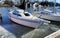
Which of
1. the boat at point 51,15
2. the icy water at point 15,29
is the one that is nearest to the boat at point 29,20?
the icy water at point 15,29

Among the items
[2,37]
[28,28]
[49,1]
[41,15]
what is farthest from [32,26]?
[49,1]

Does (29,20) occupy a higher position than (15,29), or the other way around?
(29,20)

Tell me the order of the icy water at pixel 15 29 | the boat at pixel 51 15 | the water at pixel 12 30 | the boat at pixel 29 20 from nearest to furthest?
the water at pixel 12 30 < the icy water at pixel 15 29 < the boat at pixel 29 20 < the boat at pixel 51 15

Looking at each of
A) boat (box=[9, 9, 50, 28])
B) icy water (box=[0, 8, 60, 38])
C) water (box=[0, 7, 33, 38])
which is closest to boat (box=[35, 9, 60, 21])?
icy water (box=[0, 8, 60, 38])

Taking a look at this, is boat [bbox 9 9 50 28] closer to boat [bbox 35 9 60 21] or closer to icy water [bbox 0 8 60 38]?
icy water [bbox 0 8 60 38]

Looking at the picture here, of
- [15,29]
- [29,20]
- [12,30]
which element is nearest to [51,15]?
[29,20]

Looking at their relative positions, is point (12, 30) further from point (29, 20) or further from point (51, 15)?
point (51, 15)

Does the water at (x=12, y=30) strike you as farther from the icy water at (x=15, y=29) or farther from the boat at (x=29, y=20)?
the boat at (x=29, y=20)

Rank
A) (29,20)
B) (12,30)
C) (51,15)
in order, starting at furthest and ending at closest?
(51,15) → (29,20) → (12,30)

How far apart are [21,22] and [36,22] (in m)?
3.13

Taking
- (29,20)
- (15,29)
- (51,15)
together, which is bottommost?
(15,29)

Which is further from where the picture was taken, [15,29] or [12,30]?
[15,29]

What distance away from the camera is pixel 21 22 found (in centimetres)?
2206

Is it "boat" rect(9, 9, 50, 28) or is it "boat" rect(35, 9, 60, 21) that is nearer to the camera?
"boat" rect(9, 9, 50, 28)
